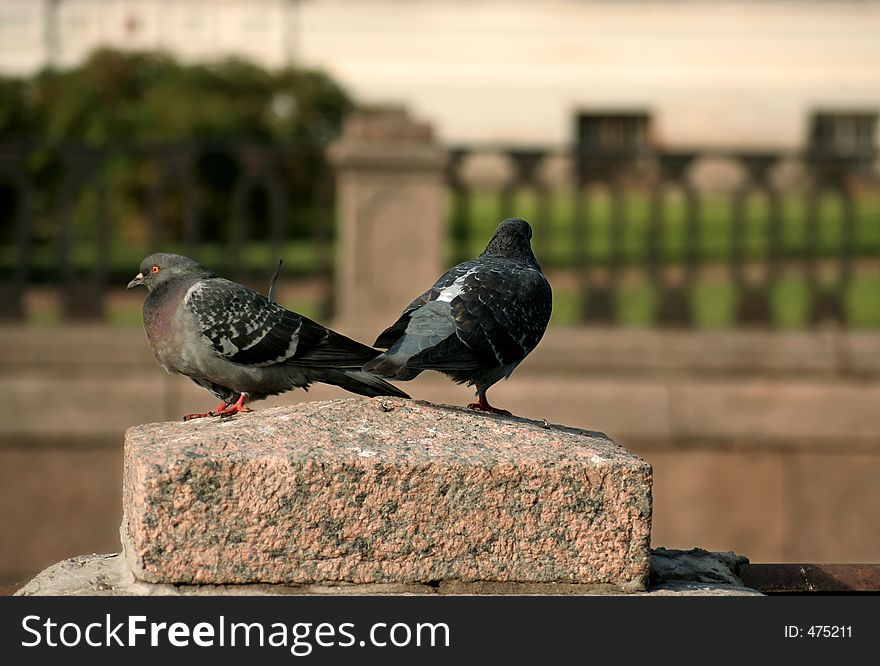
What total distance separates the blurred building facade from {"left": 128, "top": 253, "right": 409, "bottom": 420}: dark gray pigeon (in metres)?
23.7

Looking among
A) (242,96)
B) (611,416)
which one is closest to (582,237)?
(611,416)

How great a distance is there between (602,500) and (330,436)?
825 mm

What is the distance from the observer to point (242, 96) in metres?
A: 20.5

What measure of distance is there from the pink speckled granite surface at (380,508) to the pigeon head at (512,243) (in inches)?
26.2

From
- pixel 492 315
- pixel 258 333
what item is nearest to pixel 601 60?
pixel 258 333

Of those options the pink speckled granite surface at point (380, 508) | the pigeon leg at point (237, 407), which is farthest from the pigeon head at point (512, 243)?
the pigeon leg at point (237, 407)

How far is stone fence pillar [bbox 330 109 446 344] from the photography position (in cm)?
903

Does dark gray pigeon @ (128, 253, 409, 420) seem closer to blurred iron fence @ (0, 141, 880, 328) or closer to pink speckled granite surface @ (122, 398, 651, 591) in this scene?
pink speckled granite surface @ (122, 398, 651, 591)

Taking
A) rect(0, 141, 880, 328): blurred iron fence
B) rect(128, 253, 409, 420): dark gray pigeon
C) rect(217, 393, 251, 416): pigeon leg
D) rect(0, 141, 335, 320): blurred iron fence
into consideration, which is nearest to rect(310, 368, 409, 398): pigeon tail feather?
rect(128, 253, 409, 420): dark gray pigeon

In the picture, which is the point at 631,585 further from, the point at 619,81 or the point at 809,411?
the point at 619,81

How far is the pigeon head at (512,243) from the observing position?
4.56m

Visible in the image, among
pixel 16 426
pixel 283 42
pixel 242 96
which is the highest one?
pixel 283 42

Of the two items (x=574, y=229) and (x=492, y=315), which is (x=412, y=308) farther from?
A: (x=574, y=229)

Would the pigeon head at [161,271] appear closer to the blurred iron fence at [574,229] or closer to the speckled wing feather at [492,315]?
the speckled wing feather at [492,315]
